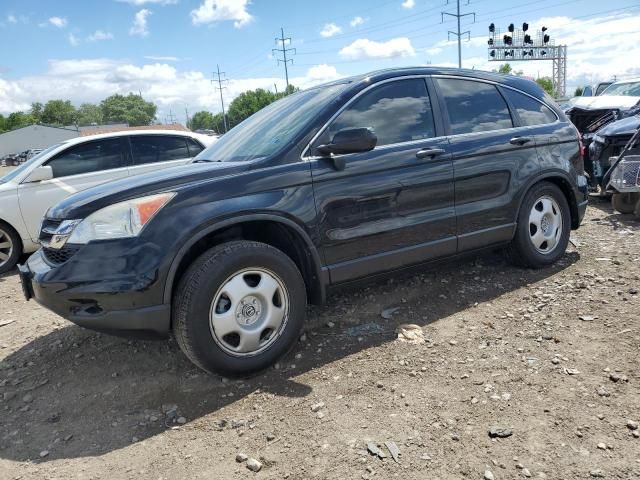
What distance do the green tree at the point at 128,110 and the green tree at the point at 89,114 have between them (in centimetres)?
158

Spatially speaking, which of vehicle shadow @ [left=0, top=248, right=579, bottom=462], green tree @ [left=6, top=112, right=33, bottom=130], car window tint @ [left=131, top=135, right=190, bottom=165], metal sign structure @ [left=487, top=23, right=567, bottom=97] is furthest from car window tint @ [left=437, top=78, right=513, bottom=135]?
green tree @ [left=6, top=112, right=33, bottom=130]

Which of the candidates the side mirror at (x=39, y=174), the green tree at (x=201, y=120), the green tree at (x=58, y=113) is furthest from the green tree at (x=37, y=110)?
the side mirror at (x=39, y=174)

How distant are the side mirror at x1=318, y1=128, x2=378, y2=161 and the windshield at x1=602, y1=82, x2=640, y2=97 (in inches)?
426

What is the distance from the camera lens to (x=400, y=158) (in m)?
3.69

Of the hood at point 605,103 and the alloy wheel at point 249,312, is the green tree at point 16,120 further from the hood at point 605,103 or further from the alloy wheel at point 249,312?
the alloy wheel at point 249,312

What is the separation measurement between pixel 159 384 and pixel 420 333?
1.77 meters

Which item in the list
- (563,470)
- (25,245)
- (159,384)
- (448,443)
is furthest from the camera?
(25,245)

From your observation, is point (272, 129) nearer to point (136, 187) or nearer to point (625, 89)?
point (136, 187)

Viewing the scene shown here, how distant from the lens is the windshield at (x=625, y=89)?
1175cm

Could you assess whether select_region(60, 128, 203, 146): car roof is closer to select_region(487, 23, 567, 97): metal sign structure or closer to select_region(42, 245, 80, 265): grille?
select_region(42, 245, 80, 265): grille

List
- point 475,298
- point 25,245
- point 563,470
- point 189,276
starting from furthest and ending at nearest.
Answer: point 25,245 < point 475,298 < point 189,276 < point 563,470

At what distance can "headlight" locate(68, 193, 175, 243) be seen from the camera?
289 centimetres

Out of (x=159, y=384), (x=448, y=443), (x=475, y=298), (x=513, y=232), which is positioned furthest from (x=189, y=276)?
(x=513, y=232)

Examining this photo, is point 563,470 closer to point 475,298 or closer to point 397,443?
point 397,443
